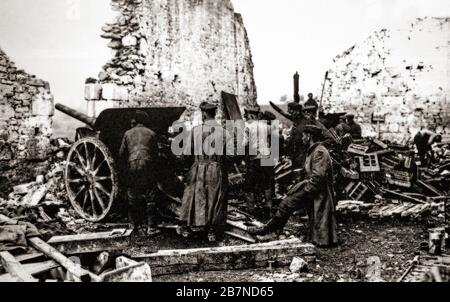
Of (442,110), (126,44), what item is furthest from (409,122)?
(126,44)

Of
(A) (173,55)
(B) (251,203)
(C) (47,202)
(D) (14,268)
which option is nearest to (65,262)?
(D) (14,268)

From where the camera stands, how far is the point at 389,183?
27.1 ft

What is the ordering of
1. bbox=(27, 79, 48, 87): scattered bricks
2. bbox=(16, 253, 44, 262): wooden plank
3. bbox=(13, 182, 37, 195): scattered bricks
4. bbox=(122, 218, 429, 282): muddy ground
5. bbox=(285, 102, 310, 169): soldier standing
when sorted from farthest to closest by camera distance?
1. bbox=(27, 79, 48, 87): scattered bricks
2. bbox=(13, 182, 37, 195): scattered bricks
3. bbox=(285, 102, 310, 169): soldier standing
4. bbox=(122, 218, 429, 282): muddy ground
5. bbox=(16, 253, 44, 262): wooden plank

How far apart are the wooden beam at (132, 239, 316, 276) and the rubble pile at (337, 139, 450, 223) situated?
2497mm

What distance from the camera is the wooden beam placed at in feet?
14.8

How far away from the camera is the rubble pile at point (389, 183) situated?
23.5 ft

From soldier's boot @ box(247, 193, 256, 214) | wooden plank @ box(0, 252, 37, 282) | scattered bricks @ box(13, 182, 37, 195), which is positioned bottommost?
wooden plank @ box(0, 252, 37, 282)

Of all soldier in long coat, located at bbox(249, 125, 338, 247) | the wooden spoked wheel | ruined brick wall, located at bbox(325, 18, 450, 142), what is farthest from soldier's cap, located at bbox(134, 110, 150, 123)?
ruined brick wall, located at bbox(325, 18, 450, 142)

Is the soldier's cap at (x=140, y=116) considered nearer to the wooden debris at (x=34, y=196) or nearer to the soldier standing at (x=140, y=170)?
the soldier standing at (x=140, y=170)

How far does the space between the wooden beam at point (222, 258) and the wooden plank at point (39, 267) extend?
2.79 feet

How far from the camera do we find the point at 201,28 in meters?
10.0

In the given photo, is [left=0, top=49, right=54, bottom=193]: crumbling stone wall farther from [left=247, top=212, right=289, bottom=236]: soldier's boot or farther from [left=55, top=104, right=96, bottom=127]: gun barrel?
[left=247, top=212, right=289, bottom=236]: soldier's boot

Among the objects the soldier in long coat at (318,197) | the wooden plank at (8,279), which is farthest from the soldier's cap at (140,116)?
the wooden plank at (8,279)

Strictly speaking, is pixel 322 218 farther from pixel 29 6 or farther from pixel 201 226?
pixel 29 6
